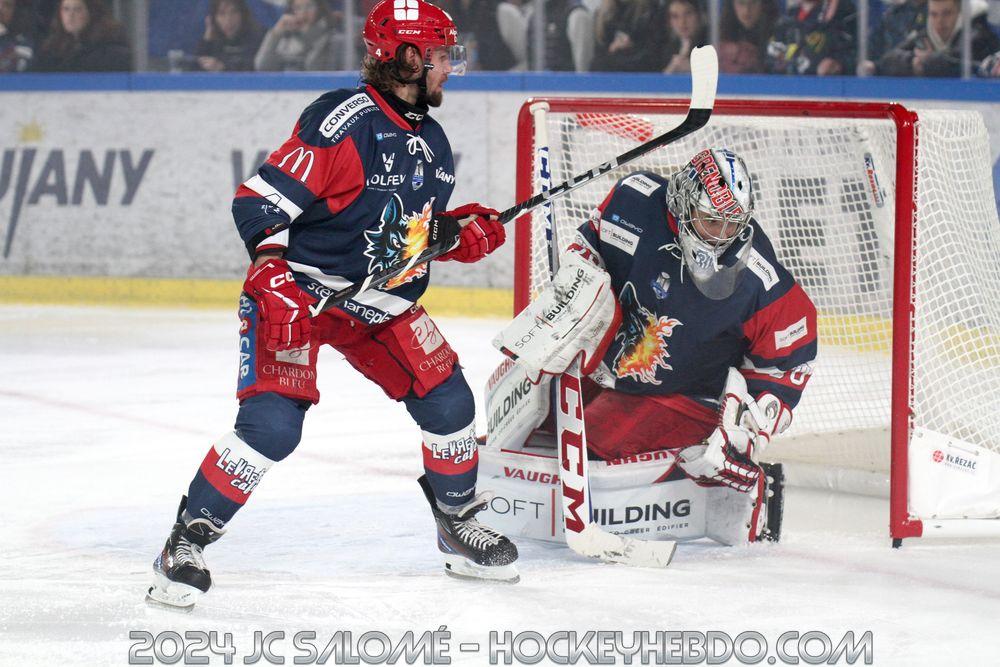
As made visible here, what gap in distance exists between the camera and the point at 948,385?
Answer: 349 centimetres

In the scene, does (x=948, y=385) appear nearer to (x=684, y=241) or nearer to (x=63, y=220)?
(x=684, y=241)

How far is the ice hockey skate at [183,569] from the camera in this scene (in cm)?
266

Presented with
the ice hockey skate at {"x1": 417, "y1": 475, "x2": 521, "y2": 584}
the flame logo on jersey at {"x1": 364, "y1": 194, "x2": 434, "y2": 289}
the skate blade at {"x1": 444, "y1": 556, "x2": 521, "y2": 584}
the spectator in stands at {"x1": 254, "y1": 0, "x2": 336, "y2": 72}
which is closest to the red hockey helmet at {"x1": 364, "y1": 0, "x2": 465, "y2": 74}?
the flame logo on jersey at {"x1": 364, "y1": 194, "x2": 434, "y2": 289}

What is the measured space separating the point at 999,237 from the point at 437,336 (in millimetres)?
1482

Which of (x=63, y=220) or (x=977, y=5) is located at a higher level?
(x=977, y=5)

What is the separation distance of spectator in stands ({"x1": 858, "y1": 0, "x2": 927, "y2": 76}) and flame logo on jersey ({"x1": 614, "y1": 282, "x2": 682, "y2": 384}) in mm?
3780

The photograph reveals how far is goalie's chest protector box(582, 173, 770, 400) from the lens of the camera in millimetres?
3164

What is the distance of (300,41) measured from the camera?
7.33 metres

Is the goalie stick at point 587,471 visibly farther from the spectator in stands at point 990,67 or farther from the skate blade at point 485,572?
the spectator in stands at point 990,67

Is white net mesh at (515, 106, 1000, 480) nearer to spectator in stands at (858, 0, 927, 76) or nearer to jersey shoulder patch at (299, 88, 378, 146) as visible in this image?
jersey shoulder patch at (299, 88, 378, 146)

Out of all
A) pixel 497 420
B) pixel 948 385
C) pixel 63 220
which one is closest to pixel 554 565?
pixel 497 420

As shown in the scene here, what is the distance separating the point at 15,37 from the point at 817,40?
13.2 ft

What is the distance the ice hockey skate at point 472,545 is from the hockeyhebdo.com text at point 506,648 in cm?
33

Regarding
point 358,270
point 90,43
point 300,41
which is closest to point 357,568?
point 358,270
